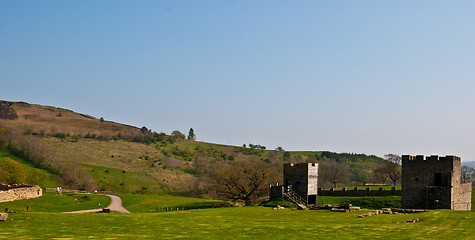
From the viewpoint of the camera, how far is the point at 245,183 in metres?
71.1

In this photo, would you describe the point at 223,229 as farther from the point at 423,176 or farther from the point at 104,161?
the point at 104,161

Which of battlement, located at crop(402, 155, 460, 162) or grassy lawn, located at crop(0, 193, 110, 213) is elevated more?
battlement, located at crop(402, 155, 460, 162)

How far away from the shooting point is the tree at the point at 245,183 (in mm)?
69688

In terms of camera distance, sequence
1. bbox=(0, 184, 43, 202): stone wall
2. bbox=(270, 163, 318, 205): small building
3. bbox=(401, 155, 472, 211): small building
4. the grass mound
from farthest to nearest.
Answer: bbox=(0, 184, 43, 202): stone wall
bbox=(270, 163, 318, 205): small building
the grass mound
bbox=(401, 155, 472, 211): small building

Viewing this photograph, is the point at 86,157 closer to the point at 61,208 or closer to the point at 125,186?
the point at 125,186

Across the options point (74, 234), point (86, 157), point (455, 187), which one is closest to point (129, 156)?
point (86, 157)

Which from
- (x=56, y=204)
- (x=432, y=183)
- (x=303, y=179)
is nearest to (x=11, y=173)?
(x=56, y=204)

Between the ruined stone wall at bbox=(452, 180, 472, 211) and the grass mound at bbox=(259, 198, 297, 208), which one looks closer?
the grass mound at bbox=(259, 198, 297, 208)

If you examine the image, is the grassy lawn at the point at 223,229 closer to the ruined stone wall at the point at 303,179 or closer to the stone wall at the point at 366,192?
the ruined stone wall at the point at 303,179

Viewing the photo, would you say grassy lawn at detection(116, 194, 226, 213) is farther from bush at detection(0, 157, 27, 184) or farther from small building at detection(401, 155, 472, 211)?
small building at detection(401, 155, 472, 211)

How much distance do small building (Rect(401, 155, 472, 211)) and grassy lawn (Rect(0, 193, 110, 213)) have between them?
38.4m

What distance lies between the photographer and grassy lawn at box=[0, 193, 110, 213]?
178 ft

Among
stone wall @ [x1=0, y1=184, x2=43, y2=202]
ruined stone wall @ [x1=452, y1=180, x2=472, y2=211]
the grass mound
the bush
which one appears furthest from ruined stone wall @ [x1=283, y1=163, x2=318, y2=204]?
the bush

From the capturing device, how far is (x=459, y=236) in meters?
21.5
